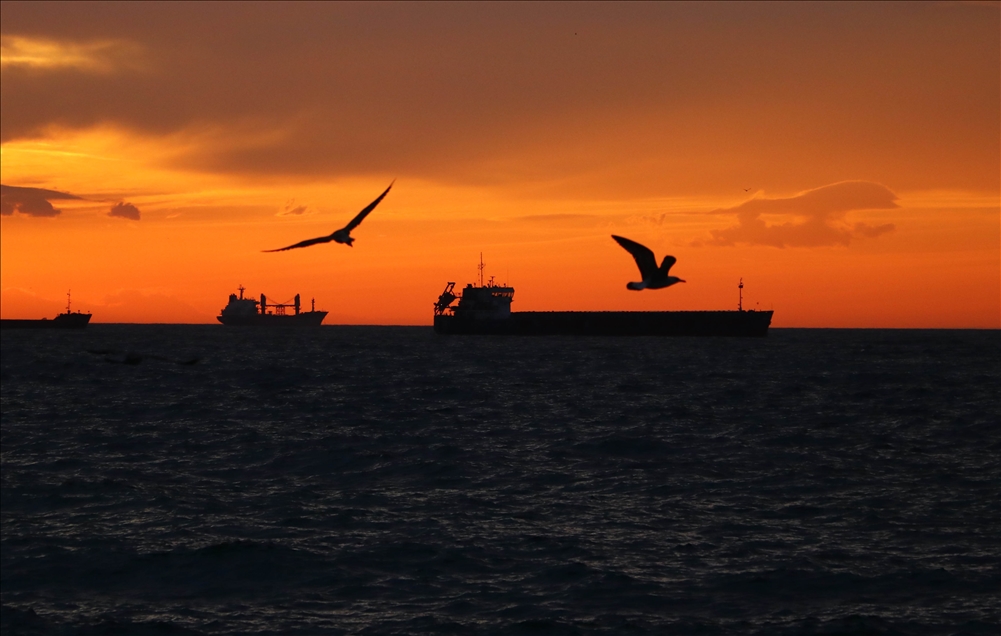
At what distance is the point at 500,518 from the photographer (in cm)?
3058

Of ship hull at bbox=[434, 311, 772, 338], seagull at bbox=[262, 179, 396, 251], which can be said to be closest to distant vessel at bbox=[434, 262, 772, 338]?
ship hull at bbox=[434, 311, 772, 338]

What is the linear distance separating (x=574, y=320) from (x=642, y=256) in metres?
180

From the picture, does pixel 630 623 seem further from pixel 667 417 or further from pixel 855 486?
pixel 667 417

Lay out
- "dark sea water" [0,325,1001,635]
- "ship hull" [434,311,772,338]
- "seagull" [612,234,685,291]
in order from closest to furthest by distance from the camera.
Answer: "seagull" [612,234,685,291] < "dark sea water" [0,325,1001,635] < "ship hull" [434,311,772,338]

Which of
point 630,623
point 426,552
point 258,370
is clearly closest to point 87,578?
point 426,552

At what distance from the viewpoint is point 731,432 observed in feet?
169

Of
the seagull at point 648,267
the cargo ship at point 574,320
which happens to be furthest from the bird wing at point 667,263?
the cargo ship at point 574,320

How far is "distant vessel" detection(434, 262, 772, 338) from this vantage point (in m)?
179

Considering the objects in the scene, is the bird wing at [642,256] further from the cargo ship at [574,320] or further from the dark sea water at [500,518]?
the cargo ship at [574,320]

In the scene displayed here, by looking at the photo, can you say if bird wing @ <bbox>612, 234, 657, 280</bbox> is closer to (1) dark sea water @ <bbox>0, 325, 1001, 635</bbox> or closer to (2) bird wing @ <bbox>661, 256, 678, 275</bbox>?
(2) bird wing @ <bbox>661, 256, 678, 275</bbox>

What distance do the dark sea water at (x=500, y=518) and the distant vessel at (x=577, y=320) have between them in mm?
113014

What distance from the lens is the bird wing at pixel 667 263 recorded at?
8.31m

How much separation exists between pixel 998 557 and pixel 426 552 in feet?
48.6

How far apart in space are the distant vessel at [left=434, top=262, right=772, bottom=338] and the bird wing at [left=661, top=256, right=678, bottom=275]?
16992cm
